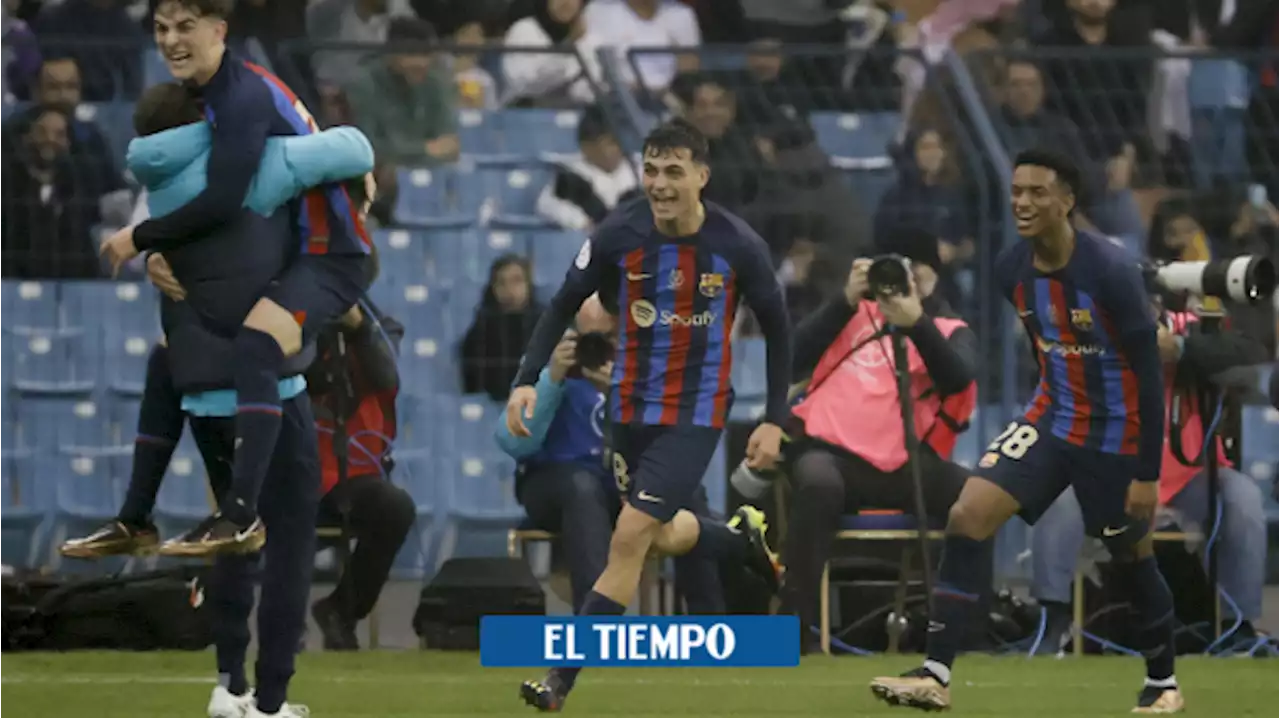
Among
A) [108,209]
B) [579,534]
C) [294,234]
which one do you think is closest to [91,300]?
[108,209]

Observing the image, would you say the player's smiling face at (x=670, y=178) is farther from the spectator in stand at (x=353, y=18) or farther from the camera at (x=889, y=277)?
the spectator in stand at (x=353, y=18)

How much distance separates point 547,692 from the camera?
778cm

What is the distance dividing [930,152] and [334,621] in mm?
3353

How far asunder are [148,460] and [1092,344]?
2.97m

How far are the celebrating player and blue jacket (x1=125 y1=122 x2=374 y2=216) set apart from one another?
0.07m

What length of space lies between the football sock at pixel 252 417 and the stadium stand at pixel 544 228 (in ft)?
13.4

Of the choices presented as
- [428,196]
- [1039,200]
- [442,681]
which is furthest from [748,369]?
[1039,200]

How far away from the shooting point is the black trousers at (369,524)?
1005 cm

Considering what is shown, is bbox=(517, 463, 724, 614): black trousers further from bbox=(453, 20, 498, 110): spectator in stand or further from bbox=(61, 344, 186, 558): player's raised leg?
bbox=(453, 20, 498, 110): spectator in stand

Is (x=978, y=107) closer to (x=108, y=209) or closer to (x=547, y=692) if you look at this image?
(x=108, y=209)

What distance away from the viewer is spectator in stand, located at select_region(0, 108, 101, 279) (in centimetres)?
1120

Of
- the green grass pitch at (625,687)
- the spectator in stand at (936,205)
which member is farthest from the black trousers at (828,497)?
the spectator in stand at (936,205)

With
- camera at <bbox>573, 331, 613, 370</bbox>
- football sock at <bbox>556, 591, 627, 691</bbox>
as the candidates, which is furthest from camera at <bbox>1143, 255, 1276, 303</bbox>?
football sock at <bbox>556, 591, 627, 691</bbox>

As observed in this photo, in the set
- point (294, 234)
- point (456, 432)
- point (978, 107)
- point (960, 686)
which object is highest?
point (978, 107)
